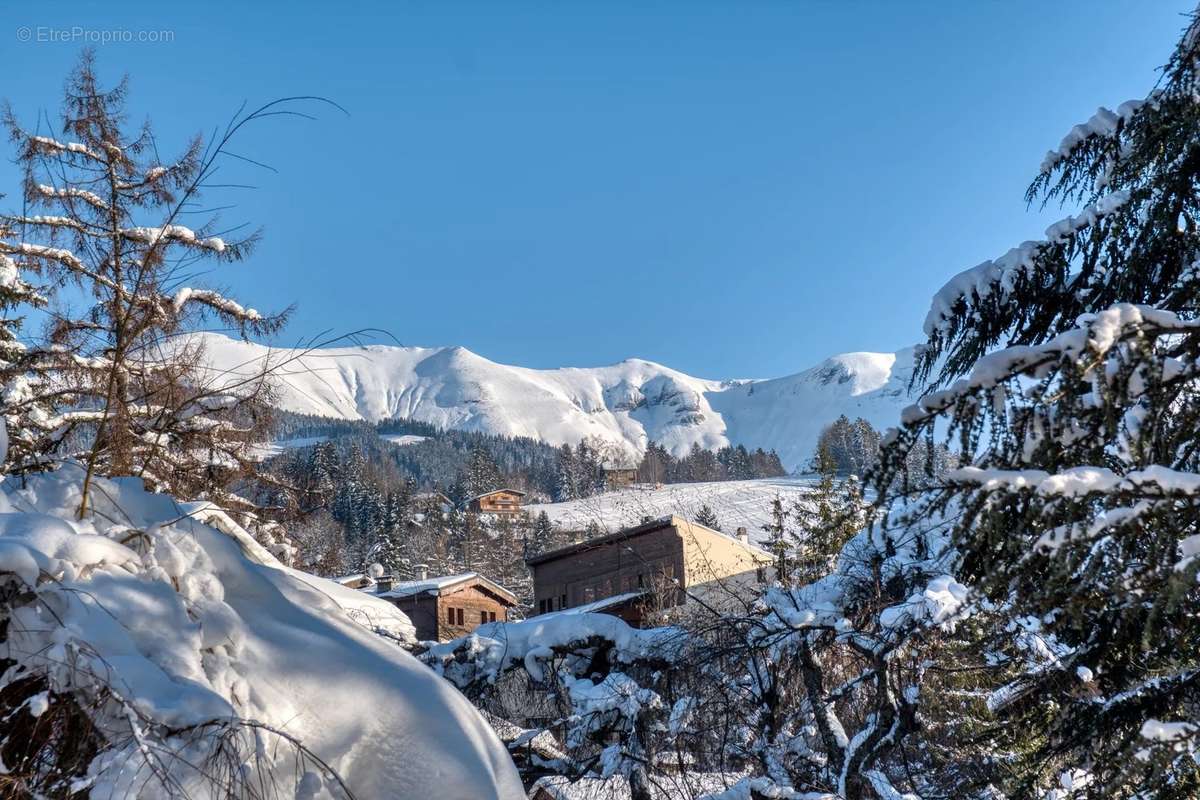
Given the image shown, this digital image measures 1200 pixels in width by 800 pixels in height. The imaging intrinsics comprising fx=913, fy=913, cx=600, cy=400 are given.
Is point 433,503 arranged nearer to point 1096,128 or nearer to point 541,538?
point 541,538

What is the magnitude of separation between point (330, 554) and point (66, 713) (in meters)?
10.7

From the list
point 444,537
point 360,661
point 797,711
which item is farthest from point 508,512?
point 360,661

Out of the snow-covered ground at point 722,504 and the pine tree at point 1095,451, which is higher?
the pine tree at point 1095,451

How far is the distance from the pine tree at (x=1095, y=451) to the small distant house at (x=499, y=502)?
7376 cm

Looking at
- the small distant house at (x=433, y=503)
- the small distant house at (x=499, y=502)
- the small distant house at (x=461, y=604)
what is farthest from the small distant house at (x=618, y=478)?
the small distant house at (x=433, y=503)

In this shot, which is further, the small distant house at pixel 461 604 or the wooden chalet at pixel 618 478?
the small distant house at pixel 461 604

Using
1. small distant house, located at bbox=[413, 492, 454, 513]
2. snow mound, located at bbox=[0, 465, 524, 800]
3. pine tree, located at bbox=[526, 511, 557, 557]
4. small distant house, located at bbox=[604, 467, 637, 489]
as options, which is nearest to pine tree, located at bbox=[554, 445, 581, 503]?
small distant house, located at bbox=[604, 467, 637, 489]

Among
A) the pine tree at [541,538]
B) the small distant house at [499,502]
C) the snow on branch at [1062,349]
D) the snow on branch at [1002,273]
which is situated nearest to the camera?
the snow on branch at [1062,349]

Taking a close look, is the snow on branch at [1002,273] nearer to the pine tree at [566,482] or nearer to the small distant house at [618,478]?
the small distant house at [618,478]

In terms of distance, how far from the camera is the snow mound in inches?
82.8

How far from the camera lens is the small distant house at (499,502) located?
79544 mm

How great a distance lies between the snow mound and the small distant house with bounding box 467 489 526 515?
247ft

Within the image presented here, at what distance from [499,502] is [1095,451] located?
3293 inches

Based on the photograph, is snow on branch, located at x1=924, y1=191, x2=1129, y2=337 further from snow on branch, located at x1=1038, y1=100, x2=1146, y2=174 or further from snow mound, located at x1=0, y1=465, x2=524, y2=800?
snow mound, located at x1=0, y1=465, x2=524, y2=800
